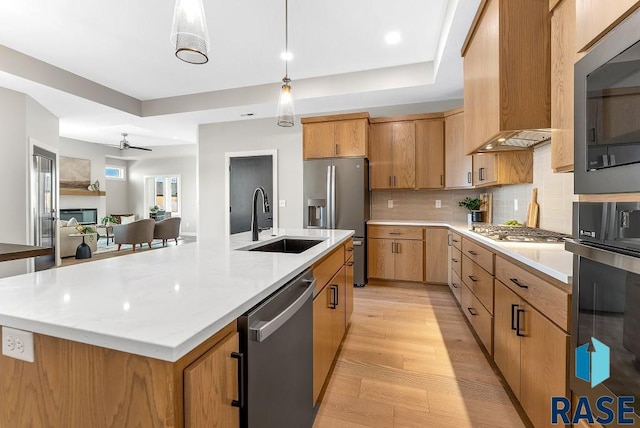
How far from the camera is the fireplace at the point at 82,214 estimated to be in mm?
8438

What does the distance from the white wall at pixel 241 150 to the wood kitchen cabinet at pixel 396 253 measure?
5.08 feet

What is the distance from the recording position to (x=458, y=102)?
4.26m

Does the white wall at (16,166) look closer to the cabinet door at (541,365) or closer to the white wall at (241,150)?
the white wall at (241,150)

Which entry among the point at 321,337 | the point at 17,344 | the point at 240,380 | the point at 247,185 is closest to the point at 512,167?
the point at 321,337

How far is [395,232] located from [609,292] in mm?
3117

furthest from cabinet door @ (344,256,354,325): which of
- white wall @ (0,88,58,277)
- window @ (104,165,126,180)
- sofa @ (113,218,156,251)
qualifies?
window @ (104,165,126,180)

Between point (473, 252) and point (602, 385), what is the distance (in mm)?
1650

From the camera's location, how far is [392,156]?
423cm

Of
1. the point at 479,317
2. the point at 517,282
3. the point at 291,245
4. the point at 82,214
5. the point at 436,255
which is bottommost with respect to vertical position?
the point at 479,317

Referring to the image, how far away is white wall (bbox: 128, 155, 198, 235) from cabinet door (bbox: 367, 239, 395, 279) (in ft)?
22.0

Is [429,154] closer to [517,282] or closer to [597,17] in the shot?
[517,282]

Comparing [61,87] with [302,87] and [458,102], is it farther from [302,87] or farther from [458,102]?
[458,102]

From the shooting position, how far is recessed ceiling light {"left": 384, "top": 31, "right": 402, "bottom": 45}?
3.12 meters

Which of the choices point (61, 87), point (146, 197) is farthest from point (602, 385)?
point (146, 197)
